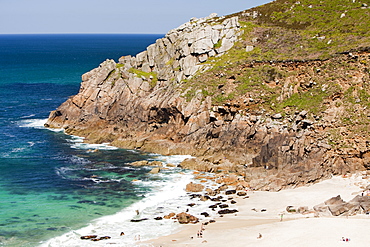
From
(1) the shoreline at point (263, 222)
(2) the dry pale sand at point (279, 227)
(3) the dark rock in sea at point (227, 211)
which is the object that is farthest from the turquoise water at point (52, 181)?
(2) the dry pale sand at point (279, 227)

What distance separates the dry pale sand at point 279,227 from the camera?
46750mm

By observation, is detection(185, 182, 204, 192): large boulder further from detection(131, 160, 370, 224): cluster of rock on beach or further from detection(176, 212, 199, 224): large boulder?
detection(176, 212, 199, 224): large boulder

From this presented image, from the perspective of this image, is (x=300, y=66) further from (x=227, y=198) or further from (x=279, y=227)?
(x=279, y=227)

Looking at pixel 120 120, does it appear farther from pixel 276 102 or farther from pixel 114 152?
pixel 276 102

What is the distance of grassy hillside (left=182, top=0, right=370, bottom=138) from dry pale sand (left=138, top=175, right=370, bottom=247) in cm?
1882

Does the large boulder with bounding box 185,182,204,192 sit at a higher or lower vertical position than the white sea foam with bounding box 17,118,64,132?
lower

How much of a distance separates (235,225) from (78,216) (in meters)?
20.0

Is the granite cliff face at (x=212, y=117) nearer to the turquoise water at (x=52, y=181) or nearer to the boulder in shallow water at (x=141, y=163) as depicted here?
the boulder in shallow water at (x=141, y=163)

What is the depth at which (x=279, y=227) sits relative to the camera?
167 ft

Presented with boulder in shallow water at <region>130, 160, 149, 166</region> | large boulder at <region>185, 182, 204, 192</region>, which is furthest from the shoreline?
boulder in shallow water at <region>130, 160, 149, 166</region>

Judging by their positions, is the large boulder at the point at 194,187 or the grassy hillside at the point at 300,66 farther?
the grassy hillside at the point at 300,66

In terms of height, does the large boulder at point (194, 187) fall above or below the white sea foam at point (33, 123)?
below

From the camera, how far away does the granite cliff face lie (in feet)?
228

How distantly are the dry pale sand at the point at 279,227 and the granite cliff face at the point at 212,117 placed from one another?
5488mm
